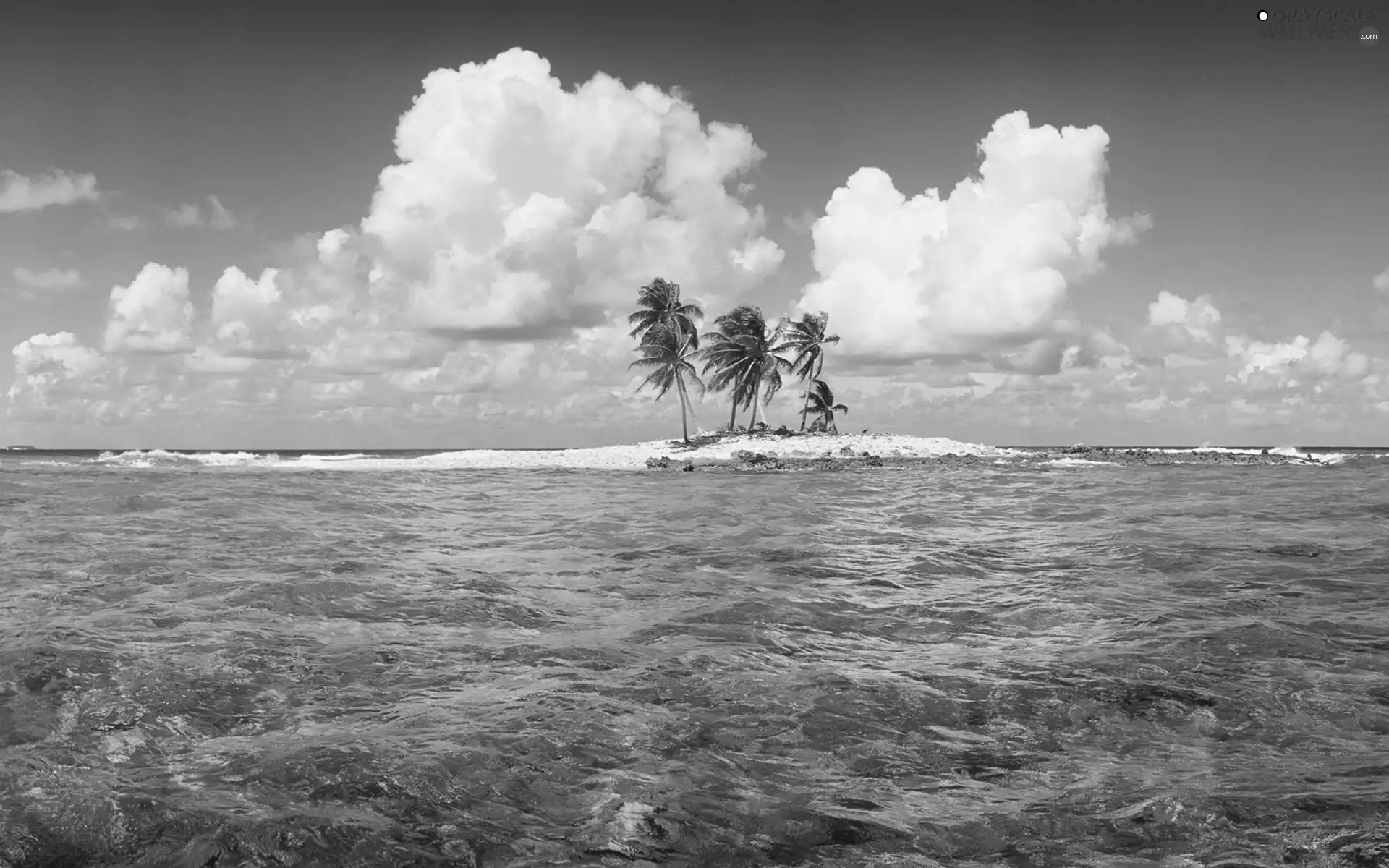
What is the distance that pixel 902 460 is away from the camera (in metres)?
50.1

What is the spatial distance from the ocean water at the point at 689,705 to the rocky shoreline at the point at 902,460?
106 ft

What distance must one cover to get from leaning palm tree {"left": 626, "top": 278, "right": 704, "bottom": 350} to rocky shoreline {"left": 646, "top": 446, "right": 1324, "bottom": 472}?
1407 cm

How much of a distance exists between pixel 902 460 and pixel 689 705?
1831 inches

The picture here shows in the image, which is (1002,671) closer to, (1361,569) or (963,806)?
(963,806)

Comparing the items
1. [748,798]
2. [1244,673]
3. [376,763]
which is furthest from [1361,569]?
[376,763]

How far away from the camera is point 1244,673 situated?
239 inches

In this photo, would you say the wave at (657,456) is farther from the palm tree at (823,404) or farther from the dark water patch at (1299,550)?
the dark water patch at (1299,550)

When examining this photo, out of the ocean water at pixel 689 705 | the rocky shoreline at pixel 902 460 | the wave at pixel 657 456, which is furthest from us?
the wave at pixel 657 456

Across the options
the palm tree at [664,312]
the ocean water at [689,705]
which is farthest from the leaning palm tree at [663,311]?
the ocean water at [689,705]

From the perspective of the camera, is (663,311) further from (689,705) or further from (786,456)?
(689,705)

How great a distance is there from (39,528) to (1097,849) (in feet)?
57.6

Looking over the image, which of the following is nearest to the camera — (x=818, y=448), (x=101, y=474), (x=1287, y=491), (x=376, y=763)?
(x=376, y=763)

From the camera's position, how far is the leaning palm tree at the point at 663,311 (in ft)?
204

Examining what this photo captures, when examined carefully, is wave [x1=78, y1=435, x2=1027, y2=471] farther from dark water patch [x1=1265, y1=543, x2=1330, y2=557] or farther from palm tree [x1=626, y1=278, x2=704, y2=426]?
dark water patch [x1=1265, y1=543, x2=1330, y2=557]
